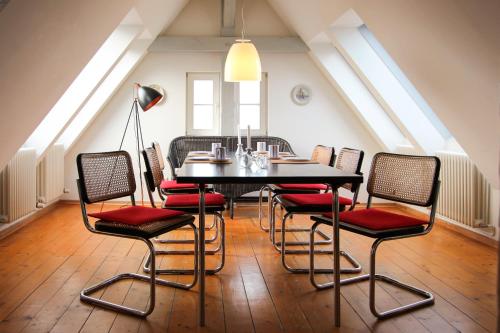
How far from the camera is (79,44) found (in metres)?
3.69

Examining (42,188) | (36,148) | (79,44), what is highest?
(79,44)

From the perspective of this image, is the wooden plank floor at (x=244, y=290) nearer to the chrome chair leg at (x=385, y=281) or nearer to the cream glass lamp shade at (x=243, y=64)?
the chrome chair leg at (x=385, y=281)

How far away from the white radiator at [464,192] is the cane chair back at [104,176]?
3096mm

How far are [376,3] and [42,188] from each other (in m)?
4.05

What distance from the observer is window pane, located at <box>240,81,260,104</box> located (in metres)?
6.95

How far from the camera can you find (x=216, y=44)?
21.9 feet

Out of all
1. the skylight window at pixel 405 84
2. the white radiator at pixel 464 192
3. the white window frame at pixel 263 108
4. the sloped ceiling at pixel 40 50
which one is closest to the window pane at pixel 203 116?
the white window frame at pixel 263 108

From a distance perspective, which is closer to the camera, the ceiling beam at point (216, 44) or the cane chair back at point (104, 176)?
the cane chair back at point (104, 176)

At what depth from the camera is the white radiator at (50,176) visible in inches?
226

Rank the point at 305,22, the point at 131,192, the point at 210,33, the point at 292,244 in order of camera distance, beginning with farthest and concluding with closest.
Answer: the point at 210,33 < the point at 305,22 < the point at 292,244 < the point at 131,192

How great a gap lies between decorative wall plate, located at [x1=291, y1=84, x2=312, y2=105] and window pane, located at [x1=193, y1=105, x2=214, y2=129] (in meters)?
1.12

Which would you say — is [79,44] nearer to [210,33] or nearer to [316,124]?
[210,33]

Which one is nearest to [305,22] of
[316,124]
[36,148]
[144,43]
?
[316,124]

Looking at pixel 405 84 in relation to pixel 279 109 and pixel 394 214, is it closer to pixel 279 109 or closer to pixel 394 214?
pixel 279 109
